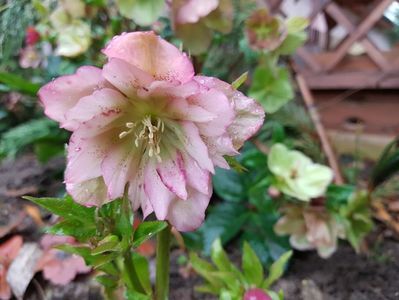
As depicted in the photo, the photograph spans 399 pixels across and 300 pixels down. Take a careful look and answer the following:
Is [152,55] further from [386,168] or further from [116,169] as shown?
[386,168]

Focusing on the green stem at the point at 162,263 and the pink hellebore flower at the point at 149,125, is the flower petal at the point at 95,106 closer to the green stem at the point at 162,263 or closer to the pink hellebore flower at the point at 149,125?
the pink hellebore flower at the point at 149,125

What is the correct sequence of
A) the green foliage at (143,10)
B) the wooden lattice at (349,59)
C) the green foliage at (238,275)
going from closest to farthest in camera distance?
1. the green foliage at (238,275)
2. the green foliage at (143,10)
3. the wooden lattice at (349,59)

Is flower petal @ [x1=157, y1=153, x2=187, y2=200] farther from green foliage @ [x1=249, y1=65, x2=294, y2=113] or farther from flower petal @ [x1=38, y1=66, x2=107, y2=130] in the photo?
green foliage @ [x1=249, y1=65, x2=294, y2=113]

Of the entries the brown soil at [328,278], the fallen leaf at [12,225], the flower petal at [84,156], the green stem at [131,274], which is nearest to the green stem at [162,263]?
the green stem at [131,274]

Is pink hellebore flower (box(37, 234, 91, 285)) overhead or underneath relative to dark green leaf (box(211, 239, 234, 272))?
underneath

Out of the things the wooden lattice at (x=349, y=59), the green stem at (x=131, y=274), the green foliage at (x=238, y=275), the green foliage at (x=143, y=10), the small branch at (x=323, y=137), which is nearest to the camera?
the green stem at (x=131, y=274)

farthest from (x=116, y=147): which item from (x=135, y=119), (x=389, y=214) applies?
A: (x=389, y=214)

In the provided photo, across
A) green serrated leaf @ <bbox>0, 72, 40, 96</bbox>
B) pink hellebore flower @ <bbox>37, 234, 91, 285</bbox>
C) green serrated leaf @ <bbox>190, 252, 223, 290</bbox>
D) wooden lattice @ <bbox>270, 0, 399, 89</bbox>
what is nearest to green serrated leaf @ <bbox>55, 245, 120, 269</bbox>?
green serrated leaf @ <bbox>190, 252, 223, 290</bbox>
